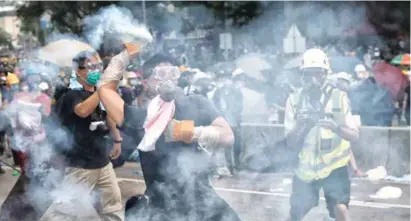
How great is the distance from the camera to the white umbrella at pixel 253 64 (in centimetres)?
768

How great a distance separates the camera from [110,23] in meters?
4.56

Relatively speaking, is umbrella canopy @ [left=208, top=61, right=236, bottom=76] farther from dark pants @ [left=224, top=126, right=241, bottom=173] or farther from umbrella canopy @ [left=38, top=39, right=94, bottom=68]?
umbrella canopy @ [left=38, top=39, right=94, bottom=68]

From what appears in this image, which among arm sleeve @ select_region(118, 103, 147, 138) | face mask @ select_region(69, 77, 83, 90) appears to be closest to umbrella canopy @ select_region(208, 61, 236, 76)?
face mask @ select_region(69, 77, 83, 90)

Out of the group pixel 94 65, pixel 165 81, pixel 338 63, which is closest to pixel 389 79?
pixel 338 63

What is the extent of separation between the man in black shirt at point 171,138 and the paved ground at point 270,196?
3.05 m

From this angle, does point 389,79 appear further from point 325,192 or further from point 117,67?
point 117,67

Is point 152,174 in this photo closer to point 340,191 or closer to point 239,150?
point 340,191

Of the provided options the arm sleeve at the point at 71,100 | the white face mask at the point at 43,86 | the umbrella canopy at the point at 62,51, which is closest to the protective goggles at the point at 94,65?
the umbrella canopy at the point at 62,51

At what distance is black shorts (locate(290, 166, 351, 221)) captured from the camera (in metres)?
5.22

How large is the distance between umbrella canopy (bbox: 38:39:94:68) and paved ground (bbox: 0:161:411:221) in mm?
2393

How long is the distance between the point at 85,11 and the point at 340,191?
2.50 meters

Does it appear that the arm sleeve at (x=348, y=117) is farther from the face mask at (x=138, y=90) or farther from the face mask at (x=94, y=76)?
the face mask at (x=138, y=90)

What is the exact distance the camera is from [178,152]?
4164 millimetres

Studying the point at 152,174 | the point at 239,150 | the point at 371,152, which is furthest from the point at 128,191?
the point at 152,174
